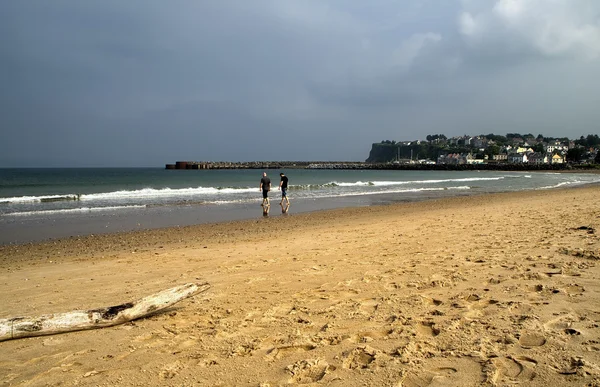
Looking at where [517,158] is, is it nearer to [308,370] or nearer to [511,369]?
[511,369]

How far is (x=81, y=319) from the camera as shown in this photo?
3.96 m

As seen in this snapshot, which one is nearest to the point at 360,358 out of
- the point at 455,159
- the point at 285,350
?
the point at 285,350

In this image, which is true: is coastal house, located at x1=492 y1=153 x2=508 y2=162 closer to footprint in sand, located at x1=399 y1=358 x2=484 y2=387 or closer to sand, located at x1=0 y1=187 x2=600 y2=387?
sand, located at x1=0 y1=187 x2=600 y2=387

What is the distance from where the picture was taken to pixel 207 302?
477 cm

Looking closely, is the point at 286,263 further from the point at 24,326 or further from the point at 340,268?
the point at 24,326

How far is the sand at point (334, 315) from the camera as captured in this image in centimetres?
303

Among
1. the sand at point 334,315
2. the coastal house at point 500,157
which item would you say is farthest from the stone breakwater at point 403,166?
the sand at point 334,315

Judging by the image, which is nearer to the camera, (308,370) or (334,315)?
(308,370)

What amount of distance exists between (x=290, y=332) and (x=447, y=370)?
55.0 inches

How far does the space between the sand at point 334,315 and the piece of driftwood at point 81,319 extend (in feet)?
0.24

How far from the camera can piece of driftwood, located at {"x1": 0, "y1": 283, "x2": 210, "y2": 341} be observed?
149 inches

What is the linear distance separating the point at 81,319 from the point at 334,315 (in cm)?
246

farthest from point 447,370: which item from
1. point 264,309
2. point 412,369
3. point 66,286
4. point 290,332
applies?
point 66,286

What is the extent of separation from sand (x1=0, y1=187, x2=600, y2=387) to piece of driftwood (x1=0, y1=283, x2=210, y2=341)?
0.07 meters
